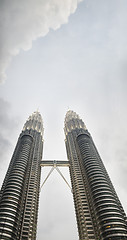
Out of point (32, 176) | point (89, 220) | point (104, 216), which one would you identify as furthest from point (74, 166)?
point (104, 216)

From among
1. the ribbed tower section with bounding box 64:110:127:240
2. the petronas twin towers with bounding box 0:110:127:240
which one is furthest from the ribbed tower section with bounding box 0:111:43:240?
the ribbed tower section with bounding box 64:110:127:240

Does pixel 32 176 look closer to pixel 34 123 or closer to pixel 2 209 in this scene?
pixel 2 209

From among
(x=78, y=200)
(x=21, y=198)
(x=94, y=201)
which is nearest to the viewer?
(x=94, y=201)

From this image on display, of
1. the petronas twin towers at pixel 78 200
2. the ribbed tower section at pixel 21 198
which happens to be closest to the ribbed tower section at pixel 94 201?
the petronas twin towers at pixel 78 200

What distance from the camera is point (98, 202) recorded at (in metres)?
87.8

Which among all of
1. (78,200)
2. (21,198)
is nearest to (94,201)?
(78,200)

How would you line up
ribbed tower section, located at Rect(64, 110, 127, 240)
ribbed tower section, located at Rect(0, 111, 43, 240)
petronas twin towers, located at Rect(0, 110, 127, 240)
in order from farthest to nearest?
1. ribbed tower section, located at Rect(0, 111, 43, 240)
2. petronas twin towers, located at Rect(0, 110, 127, 240)
3. ribbed tower section, located at Rect(64, 110, 127, 240)

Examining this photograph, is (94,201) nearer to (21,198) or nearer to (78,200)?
(78,200)

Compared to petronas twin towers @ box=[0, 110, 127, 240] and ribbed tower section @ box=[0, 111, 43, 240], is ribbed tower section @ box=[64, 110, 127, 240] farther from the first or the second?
ribbed tower section @ box=[0, 111, 43, 240]

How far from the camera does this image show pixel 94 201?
90.6 metres

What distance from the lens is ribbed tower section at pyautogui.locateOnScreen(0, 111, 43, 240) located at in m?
80.8

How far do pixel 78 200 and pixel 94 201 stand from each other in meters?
24.5

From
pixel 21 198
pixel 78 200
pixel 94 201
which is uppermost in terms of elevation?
pixel 78 200

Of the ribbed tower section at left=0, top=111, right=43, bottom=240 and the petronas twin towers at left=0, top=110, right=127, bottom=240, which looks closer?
the petronas twin towers at left=0, top=110, right=127, bottom=240
